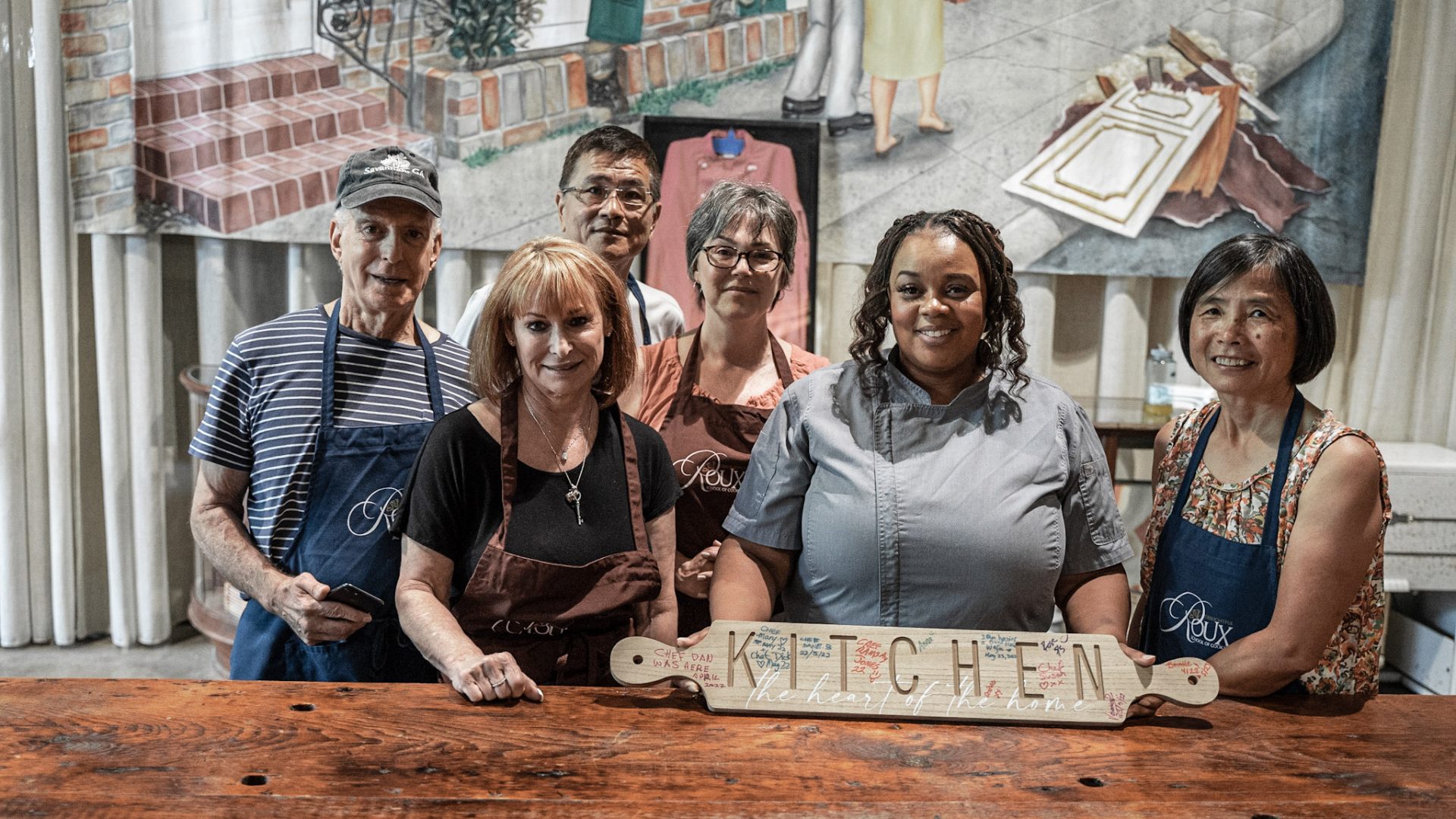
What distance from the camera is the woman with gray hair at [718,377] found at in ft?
7.19

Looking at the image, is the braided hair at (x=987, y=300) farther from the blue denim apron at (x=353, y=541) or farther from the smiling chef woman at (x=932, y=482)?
the blue denim apron at (x=353, y=541)

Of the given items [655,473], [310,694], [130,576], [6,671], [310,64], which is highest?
[310,64]

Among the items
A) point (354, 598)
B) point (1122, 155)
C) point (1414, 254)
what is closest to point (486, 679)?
point (354, 598)

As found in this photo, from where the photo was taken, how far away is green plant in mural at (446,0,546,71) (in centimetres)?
406

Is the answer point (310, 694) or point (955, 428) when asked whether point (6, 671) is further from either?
point (955, 428)

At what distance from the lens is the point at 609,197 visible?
8.21 ft

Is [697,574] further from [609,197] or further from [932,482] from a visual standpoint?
[609,197]

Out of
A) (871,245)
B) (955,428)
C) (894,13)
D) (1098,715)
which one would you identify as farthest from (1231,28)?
(1098,715)

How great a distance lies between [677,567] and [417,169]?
92 cm

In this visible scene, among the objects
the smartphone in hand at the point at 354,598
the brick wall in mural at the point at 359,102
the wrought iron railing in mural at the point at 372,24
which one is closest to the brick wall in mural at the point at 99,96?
the brick wall in mural at the point at 359,102

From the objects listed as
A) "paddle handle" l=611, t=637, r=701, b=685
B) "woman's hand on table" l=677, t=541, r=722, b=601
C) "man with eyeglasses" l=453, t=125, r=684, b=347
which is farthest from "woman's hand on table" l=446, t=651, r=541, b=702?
"man with eyeglasses" l=453, t=125, r=684, b=347

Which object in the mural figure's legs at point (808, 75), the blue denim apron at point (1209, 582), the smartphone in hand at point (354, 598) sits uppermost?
the mural figure's legs at point (808, 75)

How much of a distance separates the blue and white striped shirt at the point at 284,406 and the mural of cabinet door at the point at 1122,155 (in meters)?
2.83

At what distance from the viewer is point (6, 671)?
13.5ft
